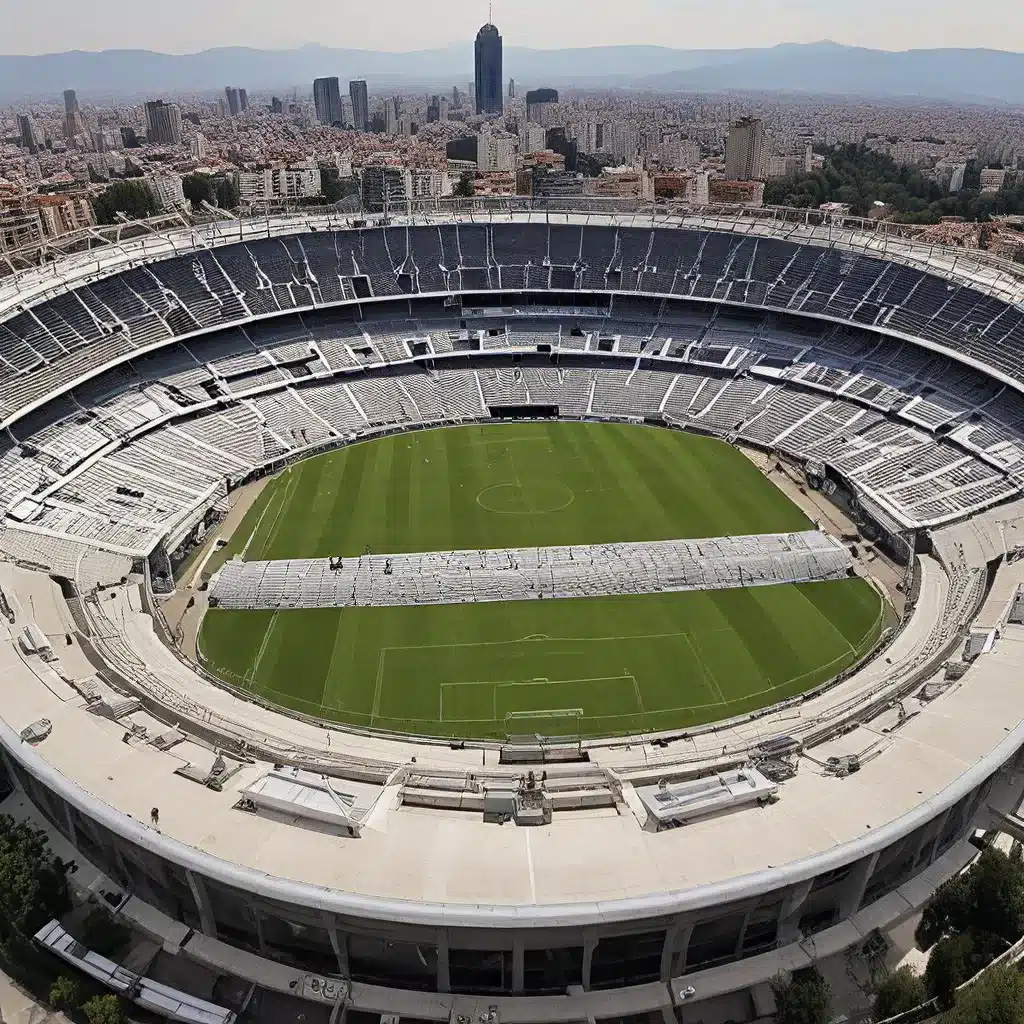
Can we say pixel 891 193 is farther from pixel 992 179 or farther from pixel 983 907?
pixel 983 907

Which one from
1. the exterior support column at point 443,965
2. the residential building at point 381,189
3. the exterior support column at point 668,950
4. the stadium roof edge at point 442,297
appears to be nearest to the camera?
the exterior support column at point 443,965

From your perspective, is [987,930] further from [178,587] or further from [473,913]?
[178,587]

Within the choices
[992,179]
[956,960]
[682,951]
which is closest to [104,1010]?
[682,951]

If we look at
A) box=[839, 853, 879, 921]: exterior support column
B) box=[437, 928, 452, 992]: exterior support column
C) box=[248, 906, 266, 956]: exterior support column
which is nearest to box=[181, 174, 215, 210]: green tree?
box=[248, 906, 266, 956]: exterior support column

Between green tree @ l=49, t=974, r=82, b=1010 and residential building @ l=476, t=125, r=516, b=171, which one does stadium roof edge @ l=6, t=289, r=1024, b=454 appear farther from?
residential building @ l=476, t=125, r=516, b=171

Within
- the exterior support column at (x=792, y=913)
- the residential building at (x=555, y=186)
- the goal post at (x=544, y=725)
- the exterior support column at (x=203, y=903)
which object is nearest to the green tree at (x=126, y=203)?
the residential building at (x=555, y=186)

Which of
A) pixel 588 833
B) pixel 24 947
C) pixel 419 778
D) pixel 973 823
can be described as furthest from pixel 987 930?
pixel 24 947

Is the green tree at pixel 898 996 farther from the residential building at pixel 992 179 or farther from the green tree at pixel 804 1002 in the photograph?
the residential building at pixel 992 179
